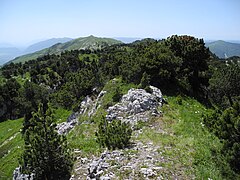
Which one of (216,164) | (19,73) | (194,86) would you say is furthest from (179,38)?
(19,73)

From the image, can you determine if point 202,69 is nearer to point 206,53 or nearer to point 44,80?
point 206,53

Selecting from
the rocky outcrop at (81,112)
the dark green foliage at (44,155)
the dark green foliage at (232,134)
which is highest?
the dark green foliage at (232,134)

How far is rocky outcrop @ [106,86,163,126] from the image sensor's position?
22984 mm

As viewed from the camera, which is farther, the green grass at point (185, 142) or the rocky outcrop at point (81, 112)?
the rocky outcrop at point (81, 112)

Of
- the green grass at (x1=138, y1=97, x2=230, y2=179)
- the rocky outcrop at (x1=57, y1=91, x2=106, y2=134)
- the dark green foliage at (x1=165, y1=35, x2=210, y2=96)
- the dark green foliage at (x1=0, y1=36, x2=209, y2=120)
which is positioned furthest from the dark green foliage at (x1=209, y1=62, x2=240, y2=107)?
the rocky outcrop at (x1=57, y1=91, x2=106, y2=134)

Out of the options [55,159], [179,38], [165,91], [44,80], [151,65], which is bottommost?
[44,80]

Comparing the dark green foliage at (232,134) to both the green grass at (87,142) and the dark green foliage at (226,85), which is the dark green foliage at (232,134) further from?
the dark green foliage at (226,85)

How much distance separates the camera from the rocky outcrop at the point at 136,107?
23.0 meters

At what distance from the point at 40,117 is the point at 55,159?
322cm

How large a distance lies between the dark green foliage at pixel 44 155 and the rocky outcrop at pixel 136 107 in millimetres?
7498

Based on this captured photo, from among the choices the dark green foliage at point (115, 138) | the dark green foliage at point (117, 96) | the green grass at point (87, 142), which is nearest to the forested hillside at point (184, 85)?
the dark green foliage at point (117, 96)

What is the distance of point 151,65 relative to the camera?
3102 centimetres

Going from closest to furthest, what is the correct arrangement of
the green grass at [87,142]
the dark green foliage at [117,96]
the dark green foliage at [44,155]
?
the dark green foliage at [44,155], the green grass at [87,142], the dark green foliage at [117,96]

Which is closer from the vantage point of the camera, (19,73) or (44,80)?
(44,80)
